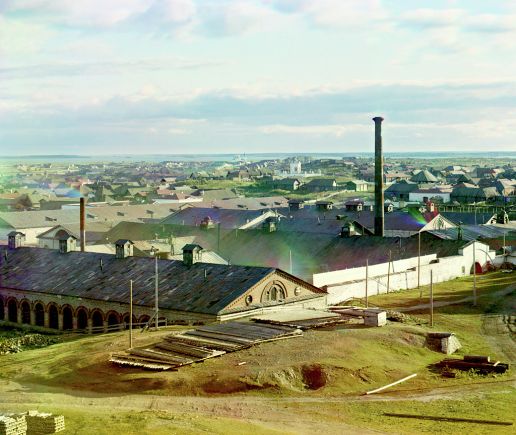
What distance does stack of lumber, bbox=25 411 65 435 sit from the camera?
1085 inches

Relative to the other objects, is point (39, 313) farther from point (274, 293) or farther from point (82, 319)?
point (274, 293)

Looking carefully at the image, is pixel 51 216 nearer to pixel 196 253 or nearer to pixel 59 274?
pixel 59 274

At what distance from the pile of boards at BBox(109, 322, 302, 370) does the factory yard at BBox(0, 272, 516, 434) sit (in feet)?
1.92

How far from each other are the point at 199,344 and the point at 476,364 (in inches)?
543

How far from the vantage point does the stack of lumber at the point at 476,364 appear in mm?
40062

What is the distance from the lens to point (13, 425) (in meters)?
26.8

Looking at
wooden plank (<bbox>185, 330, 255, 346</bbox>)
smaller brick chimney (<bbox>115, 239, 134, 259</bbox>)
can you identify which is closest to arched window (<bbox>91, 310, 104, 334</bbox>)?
smaller brick chimney (<bbox>115, 239, 134, 259</bbox>)

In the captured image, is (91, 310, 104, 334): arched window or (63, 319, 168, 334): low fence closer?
(63, 319, 168, 334): low fence

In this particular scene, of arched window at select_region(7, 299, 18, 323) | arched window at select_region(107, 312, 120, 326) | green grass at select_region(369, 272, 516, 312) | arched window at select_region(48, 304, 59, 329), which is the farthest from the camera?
green grass at select_region(369, 272, 516, 312)

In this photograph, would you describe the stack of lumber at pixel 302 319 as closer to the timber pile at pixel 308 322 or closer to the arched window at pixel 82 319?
the timber pile at pixel 308 322

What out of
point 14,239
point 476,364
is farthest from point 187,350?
point 14,239

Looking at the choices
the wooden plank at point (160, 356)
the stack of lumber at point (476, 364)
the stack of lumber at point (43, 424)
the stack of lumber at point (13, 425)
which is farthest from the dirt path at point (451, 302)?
the stack of lumber at point (13, 425)

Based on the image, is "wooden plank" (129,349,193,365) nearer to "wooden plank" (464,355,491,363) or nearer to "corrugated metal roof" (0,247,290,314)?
"corrugated metal roof" (0,247,290,314)

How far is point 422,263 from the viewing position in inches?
2913
